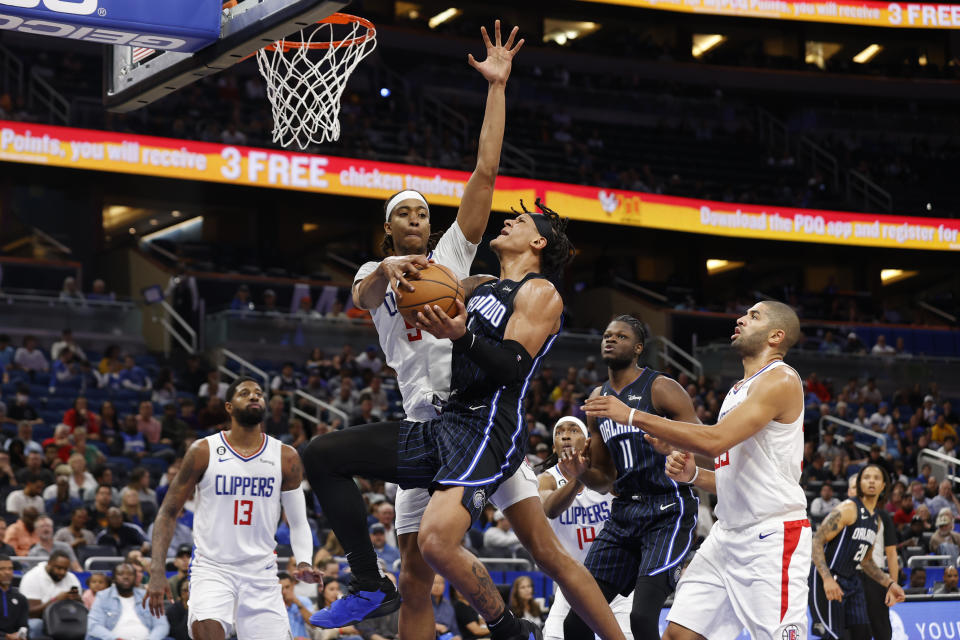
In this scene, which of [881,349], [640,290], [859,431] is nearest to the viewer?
[859,431]

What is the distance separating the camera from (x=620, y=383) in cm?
789

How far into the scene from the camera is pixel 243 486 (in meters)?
8.12

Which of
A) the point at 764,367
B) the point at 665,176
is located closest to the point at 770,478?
the point at 764,367

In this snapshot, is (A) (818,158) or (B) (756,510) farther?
(A) (818,158)

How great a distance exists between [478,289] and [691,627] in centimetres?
207

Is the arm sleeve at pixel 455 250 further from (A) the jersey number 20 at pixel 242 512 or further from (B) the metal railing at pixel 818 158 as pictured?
(B) the metal railing at pixel 818 158

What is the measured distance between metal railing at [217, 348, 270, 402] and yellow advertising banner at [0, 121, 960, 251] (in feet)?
14.0

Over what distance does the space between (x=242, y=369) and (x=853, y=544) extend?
1310cm

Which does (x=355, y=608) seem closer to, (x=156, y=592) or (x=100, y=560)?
(x=156, y=592)

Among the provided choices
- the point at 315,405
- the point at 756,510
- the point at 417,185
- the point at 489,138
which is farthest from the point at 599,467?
the point at 417,185

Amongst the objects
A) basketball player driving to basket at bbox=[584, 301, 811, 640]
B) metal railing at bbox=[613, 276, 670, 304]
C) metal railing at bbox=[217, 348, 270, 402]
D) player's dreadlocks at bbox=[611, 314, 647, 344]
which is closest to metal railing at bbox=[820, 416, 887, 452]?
metal railing at bbox=[613, 276, 670, 304]

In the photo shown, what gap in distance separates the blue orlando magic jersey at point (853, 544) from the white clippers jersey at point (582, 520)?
2826mm

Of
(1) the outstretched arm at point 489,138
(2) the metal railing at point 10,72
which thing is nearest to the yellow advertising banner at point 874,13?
(2) the metal railing at point 10,72

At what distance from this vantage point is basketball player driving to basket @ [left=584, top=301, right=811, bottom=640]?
6.27 metres
